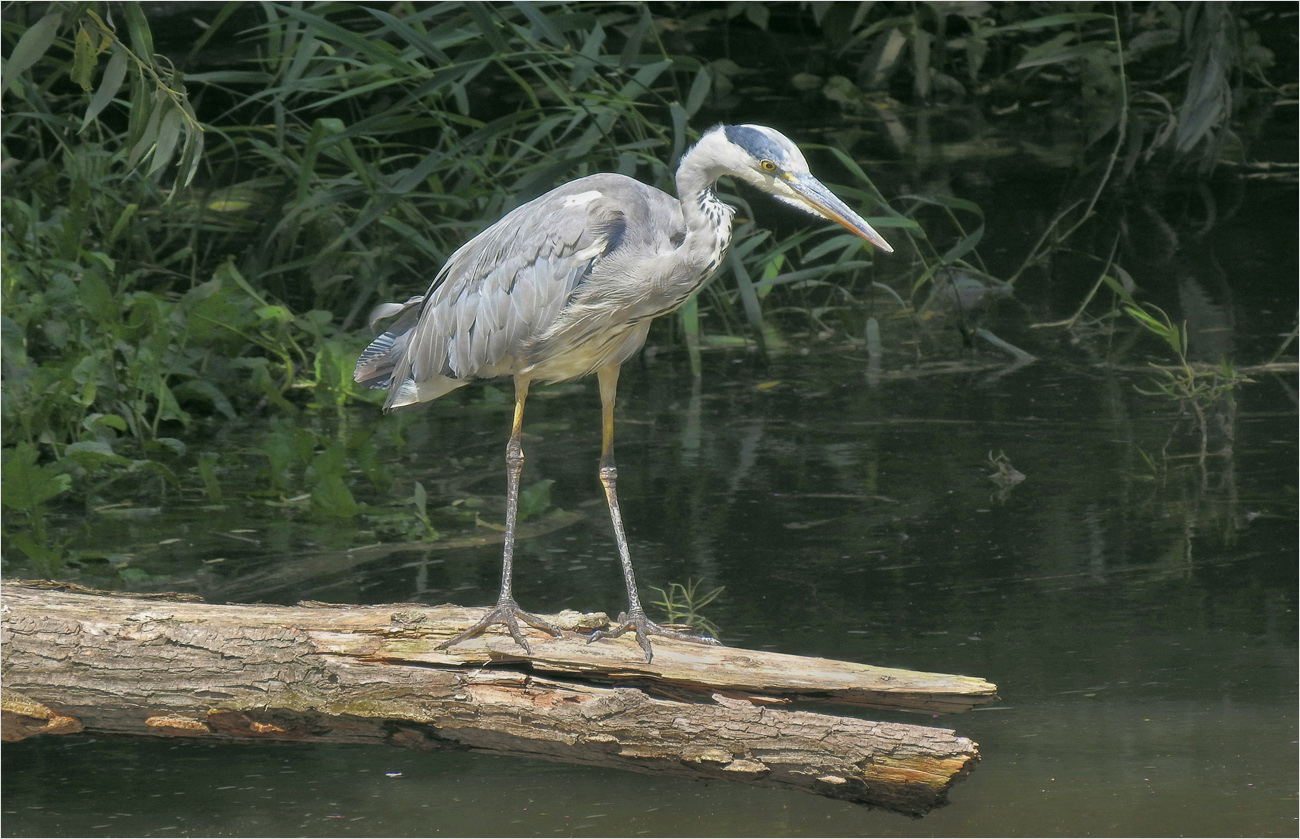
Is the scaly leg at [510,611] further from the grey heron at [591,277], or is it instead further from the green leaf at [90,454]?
the green leaf at [90,454]

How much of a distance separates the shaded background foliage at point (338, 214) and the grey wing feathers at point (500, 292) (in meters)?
0.76

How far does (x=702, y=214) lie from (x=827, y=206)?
0.28 m

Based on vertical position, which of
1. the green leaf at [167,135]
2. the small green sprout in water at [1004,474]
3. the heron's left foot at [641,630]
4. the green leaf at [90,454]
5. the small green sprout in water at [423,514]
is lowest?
the heron's left foot at [641,630]

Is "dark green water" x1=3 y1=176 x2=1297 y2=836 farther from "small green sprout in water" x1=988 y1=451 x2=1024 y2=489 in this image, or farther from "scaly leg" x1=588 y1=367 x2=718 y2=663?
"scaly leg" x1=588 y1=367 x2=718 y2=663

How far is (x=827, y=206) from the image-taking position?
3412 millimetres

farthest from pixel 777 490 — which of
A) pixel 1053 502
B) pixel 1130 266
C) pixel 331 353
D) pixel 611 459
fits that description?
pixel 1130 266

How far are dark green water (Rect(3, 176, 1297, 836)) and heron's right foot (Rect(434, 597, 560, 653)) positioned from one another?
31 cm

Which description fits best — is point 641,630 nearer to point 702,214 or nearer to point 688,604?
point 688,604

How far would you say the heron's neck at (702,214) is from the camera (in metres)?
3.52

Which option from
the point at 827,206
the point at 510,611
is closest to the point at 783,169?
the point at 827,206

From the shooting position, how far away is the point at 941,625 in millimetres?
4184

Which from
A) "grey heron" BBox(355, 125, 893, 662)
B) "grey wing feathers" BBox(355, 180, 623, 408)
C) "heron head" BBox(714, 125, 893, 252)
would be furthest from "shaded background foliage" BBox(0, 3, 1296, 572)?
"heron head" BBox(714, 125, 893, 252)

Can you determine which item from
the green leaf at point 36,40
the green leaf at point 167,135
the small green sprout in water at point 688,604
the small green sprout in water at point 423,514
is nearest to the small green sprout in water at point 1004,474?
the small green sprout in water at point 688,604

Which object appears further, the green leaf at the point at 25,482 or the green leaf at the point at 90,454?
the green leaf at the point at 90,454
